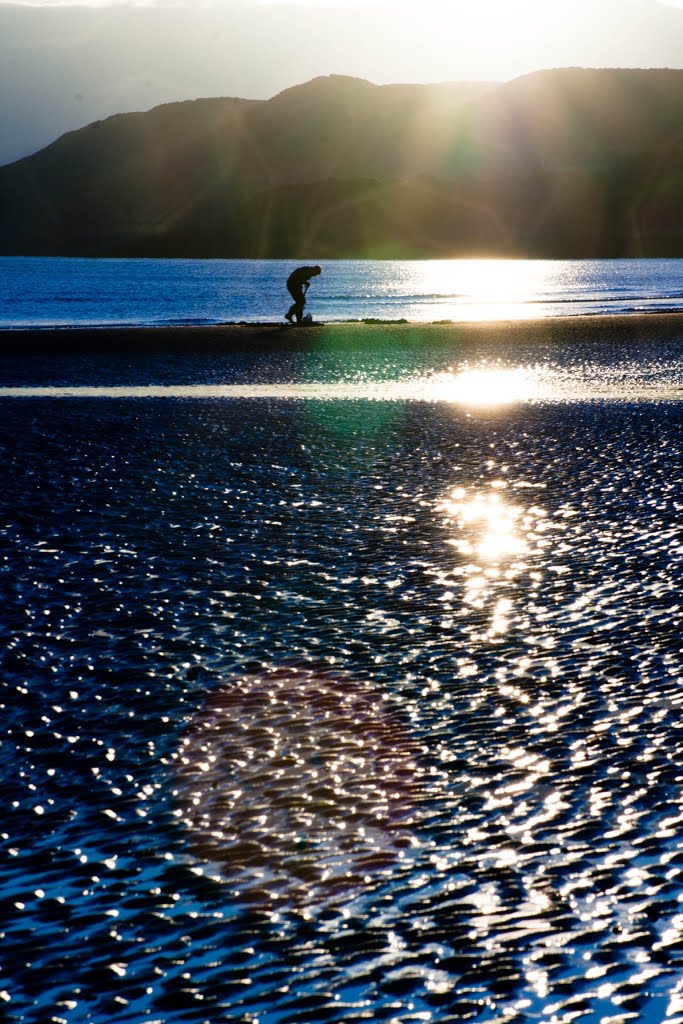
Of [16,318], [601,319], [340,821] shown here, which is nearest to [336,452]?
[340,821]

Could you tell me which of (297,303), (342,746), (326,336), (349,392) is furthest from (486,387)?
(297,303)

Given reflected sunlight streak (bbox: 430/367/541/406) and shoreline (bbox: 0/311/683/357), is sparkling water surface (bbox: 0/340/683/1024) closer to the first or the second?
reflected sunlight streak (bbox: 430/367/541/406)

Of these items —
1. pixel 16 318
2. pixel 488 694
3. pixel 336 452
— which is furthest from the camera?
pixel 16 318

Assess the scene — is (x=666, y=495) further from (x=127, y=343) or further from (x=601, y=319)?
(x=601, y=319)

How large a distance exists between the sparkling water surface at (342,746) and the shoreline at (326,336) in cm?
2514

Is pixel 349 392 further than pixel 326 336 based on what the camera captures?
No

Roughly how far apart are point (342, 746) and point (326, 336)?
38.4 meters

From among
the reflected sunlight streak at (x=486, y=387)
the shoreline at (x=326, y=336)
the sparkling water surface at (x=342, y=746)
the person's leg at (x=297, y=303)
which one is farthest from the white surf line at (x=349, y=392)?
the person's leg at (x=297, y=303)

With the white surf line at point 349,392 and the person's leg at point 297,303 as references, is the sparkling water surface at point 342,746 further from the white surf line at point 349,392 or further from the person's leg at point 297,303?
the person's leg at point 297,303

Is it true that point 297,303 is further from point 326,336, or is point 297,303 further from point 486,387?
point 486,387

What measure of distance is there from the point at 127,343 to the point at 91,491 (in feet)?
94.8

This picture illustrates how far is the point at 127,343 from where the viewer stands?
43.5m

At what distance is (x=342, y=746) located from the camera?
7211mm

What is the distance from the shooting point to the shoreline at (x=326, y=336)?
4134 centimetres
